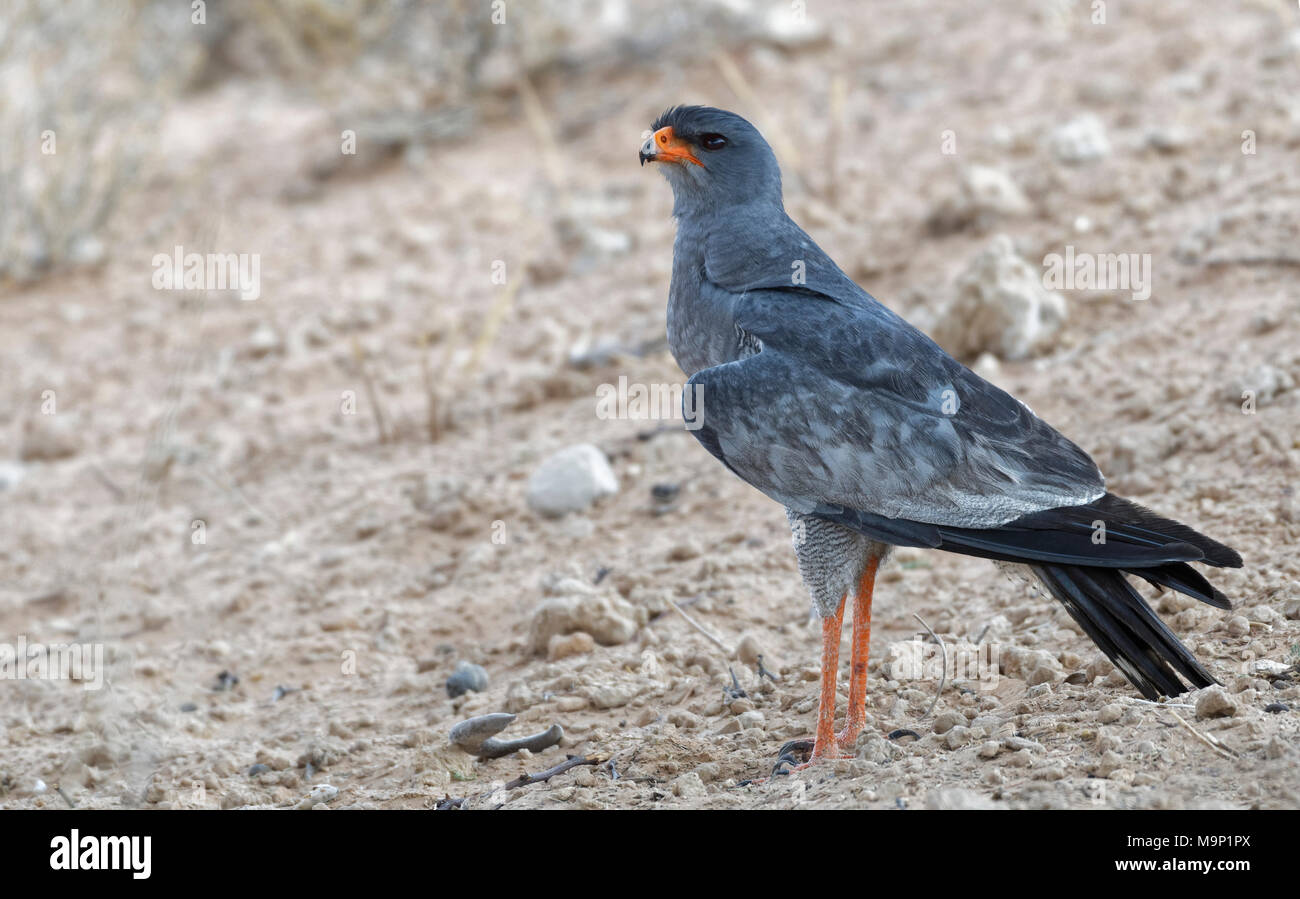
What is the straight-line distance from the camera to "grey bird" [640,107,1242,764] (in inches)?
137

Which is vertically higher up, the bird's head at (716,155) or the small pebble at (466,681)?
the bird's head at (716,155)

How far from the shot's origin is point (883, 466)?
367 centimetres

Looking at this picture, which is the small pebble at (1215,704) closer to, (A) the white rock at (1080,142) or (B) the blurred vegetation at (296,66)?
(A) the white rock at (1080,142)

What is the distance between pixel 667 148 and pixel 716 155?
6.5 inches

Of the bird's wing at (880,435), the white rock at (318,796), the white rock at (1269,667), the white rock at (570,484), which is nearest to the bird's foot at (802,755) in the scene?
the bird's wing at (880,435)

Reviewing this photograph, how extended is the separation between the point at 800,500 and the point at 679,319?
2.59 ft

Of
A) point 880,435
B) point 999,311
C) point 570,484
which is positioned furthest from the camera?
point 999,311

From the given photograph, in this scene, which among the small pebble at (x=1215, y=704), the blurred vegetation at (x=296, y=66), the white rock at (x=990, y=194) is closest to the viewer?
the small pebble at (x=1215, y=704)

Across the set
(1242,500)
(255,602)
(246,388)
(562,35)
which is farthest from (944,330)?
(562,35)

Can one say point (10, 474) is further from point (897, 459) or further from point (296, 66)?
point (897, 459)

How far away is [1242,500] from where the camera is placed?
475 centimetres

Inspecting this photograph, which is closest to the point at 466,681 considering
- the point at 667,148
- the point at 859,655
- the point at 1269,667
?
the point at 859,655

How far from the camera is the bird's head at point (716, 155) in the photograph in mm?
4324

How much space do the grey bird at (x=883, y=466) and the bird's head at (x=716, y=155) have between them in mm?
249
